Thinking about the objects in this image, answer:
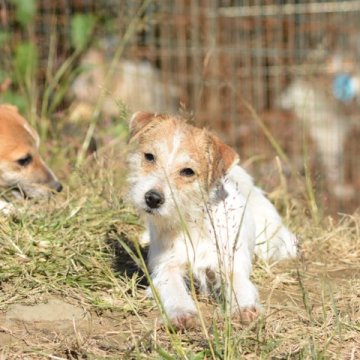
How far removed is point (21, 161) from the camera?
6.23m

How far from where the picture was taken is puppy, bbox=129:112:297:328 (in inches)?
164

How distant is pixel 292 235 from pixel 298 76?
14.1ft

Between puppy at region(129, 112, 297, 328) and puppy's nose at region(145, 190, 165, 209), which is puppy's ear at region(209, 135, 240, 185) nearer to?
puppy at region(129, 112, 297, 328)

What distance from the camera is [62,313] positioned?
402cm

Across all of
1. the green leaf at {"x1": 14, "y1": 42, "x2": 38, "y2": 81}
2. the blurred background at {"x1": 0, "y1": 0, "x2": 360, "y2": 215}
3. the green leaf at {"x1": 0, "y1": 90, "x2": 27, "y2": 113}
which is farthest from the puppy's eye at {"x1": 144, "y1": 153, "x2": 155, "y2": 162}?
the green leaf at {"x1": 14, "y1": 42, "x2": 38, "y2": 81}

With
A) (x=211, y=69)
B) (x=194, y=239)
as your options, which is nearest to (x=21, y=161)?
(x=194, y=239)

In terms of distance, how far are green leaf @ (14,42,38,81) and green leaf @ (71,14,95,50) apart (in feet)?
1.63

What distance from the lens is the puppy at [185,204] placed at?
4.16 m

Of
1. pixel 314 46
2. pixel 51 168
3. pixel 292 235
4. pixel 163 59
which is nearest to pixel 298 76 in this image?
pixel 314 46

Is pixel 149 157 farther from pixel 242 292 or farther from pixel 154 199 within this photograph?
pixel 242 292

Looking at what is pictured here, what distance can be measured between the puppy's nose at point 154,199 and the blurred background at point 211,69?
3.00 m

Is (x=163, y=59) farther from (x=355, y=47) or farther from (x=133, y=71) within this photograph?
(x=355, y=47)

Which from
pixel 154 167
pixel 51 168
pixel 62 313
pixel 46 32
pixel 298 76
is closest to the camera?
pixel 62 313

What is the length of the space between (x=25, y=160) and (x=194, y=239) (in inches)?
88.5
